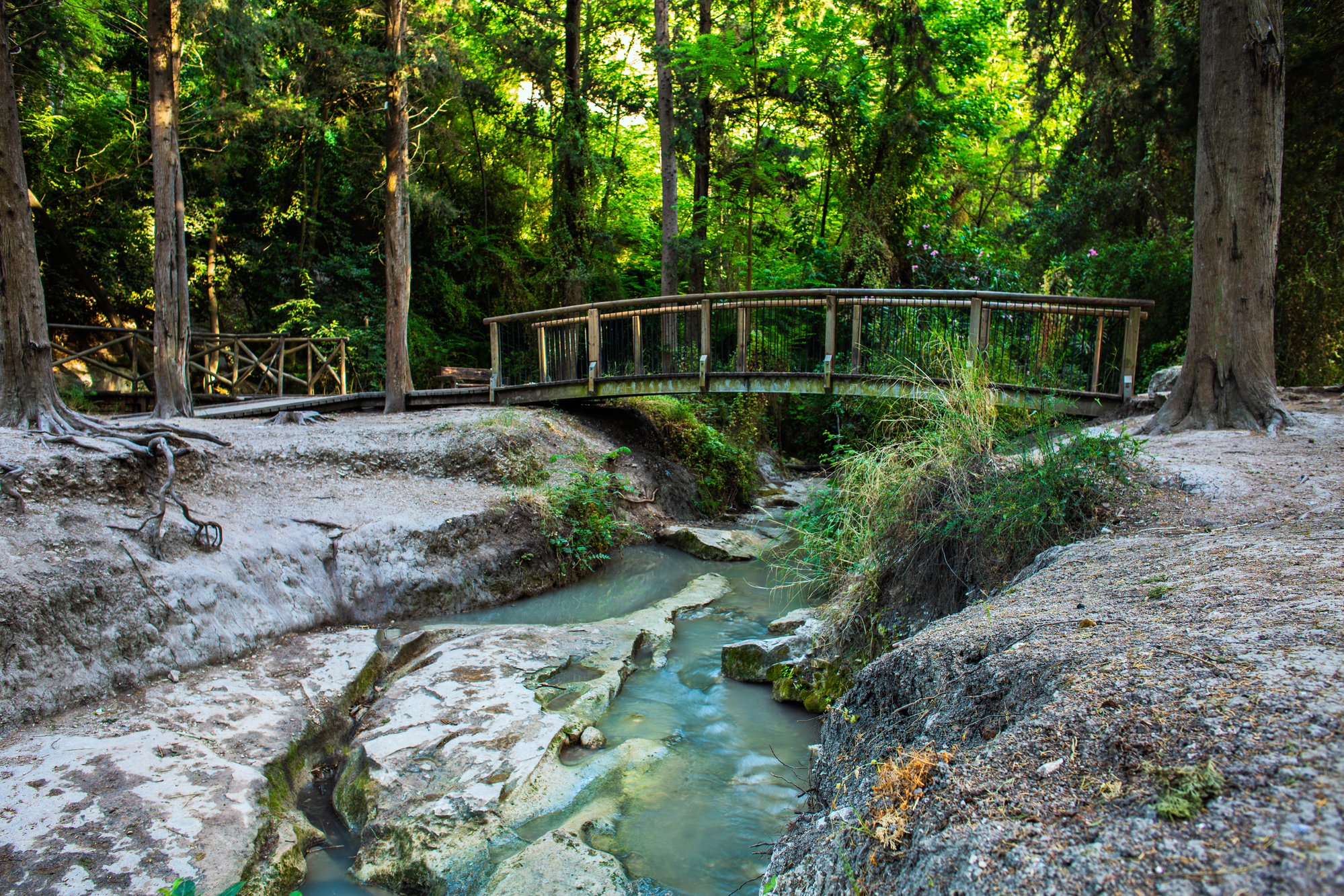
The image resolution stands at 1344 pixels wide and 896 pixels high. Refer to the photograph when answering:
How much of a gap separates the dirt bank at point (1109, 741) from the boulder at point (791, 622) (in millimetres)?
3087

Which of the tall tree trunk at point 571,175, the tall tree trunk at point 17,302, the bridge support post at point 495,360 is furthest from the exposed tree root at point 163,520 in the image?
the tall tree trunk at point 571,175

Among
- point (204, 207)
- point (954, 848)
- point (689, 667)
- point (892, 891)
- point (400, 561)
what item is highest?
point (204, 207)

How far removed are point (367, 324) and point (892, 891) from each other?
55.4 feet

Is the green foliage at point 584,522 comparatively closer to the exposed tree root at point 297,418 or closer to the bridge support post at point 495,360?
the bridge support post at point 495,360

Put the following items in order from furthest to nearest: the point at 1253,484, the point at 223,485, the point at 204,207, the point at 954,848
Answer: the point at 204,207 < the point at 223,485 < the point at 1253,484 < the point at 954,848

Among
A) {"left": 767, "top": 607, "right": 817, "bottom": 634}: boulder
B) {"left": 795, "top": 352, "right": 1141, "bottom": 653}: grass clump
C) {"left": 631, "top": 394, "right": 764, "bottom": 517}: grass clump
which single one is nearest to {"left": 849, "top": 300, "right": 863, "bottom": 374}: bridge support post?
{"left": 631, "top": 394, "right": 764, "bottom": 517}: grass clump

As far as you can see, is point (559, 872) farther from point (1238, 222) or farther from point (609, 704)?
point (1238, 222)

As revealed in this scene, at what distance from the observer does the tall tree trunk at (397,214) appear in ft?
35.9

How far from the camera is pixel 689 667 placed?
5.82 metres

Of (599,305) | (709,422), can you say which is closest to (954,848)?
(599,305)

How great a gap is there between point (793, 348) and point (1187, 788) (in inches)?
369

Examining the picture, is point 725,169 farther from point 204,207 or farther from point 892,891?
Answer: point 892,891

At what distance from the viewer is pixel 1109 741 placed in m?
1.67

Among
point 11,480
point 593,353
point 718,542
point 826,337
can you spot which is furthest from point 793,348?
point 11,480
